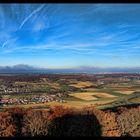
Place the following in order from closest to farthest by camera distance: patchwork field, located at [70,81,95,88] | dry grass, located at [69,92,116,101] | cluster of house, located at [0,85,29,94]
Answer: cluster of house, located at [0,85,29,94] < dry grass, located at [69,92,116,101] < patchwork field, located at [70,81,95,88]

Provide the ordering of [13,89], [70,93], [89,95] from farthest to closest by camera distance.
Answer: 1. [89,95]
2. [70,93]
3. [13,89]

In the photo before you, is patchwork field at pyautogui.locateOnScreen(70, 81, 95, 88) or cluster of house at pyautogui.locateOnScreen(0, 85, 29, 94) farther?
patchwork field at pyautogui.locateOnScreen(70, 81, 95, 88)

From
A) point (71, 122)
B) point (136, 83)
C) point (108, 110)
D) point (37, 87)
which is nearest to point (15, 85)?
point (37, 87)

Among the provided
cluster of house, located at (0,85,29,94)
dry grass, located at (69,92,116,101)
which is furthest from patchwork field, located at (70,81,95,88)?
cluster of house, located at (0,85,29,94)

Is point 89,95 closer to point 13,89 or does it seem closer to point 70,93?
point 70,93

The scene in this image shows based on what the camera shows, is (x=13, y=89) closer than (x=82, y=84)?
Yes

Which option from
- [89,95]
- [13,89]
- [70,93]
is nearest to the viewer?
[13,89]

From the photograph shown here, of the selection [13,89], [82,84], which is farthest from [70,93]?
[13,89]

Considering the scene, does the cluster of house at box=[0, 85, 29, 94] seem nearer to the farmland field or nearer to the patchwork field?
the farmland field

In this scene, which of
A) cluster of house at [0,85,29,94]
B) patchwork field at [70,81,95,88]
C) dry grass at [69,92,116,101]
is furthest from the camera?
patchwork field at [70,81,95,88]

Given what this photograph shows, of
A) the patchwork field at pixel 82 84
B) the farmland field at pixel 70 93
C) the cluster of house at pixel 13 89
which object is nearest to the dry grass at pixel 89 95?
the farmland field at pixel 70 93

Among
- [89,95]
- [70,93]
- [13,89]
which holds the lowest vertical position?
[89,95]

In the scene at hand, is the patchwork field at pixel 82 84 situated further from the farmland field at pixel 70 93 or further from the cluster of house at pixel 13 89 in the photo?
the cluster of house at pixel 13 89
